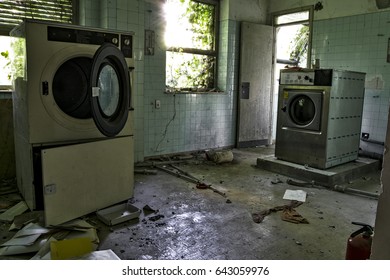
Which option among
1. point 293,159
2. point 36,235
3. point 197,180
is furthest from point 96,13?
point 293,159

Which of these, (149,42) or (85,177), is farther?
(149,42)

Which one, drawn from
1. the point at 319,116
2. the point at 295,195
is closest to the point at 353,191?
the point at 295,195

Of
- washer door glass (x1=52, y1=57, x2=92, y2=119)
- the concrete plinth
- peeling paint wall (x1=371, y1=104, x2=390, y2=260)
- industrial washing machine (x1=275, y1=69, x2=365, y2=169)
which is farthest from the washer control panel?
peeling paint wall (x1=371, y1=104, x2=390, y2=260)

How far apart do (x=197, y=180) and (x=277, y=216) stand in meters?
1.17

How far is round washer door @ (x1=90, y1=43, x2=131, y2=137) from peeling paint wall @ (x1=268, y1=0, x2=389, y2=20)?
3779mm

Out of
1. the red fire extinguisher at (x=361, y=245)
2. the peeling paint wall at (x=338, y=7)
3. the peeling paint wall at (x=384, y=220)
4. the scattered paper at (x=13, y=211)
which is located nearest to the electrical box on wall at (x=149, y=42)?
the scattered paper at (x=13, y=211)

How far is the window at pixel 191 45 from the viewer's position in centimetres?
489

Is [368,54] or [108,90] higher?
[368,54]

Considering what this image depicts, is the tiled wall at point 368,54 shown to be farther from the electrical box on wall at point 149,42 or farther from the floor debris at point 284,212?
the electrical box on wall at point 149,42

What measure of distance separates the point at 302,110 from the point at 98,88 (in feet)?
9.12

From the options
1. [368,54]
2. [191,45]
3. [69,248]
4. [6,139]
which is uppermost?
[191,45]

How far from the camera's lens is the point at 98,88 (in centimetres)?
247

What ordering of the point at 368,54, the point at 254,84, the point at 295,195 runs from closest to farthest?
the point at 295,195, the point at 368,54, the point at 254,84

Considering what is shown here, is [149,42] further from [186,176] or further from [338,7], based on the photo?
[338,7]
